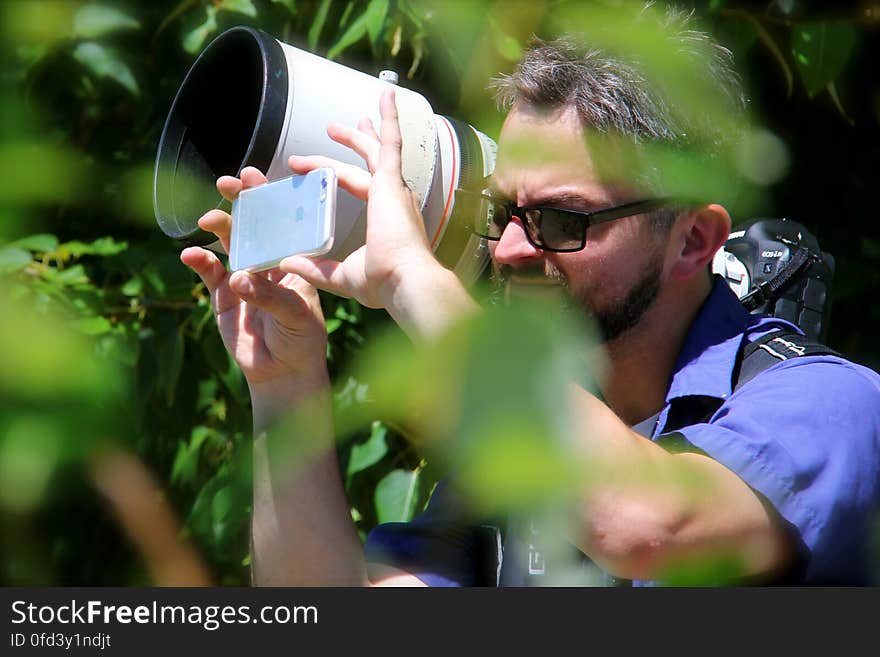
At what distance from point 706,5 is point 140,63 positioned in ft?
2.80

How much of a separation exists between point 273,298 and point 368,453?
509 mm

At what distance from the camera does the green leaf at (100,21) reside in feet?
3.71

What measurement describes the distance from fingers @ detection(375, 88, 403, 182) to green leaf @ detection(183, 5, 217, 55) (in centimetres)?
74

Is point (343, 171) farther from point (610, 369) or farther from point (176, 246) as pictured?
point (176, 246)

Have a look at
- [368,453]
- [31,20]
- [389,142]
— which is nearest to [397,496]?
[368,453]

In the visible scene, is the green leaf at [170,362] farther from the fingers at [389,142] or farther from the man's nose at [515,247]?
the fingers at [389,142]

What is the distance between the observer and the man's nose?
1161 mm

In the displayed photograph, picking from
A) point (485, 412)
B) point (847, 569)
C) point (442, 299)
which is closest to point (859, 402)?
point (847, 569)

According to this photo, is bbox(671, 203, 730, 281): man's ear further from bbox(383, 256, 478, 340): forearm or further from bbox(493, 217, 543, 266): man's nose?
bbox(383, 256, 478, 340): forearm

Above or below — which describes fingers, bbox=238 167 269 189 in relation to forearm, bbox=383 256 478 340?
below

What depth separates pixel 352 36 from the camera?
5.23ft

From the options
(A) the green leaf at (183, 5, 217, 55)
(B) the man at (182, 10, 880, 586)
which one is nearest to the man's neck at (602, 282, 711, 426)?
(B) the man at (182, 10, 880, 586)

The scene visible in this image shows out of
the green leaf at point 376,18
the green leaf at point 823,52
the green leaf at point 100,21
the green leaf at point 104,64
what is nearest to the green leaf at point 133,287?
the green leaf at point 104,64

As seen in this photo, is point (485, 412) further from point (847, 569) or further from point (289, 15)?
point (289, 15)
